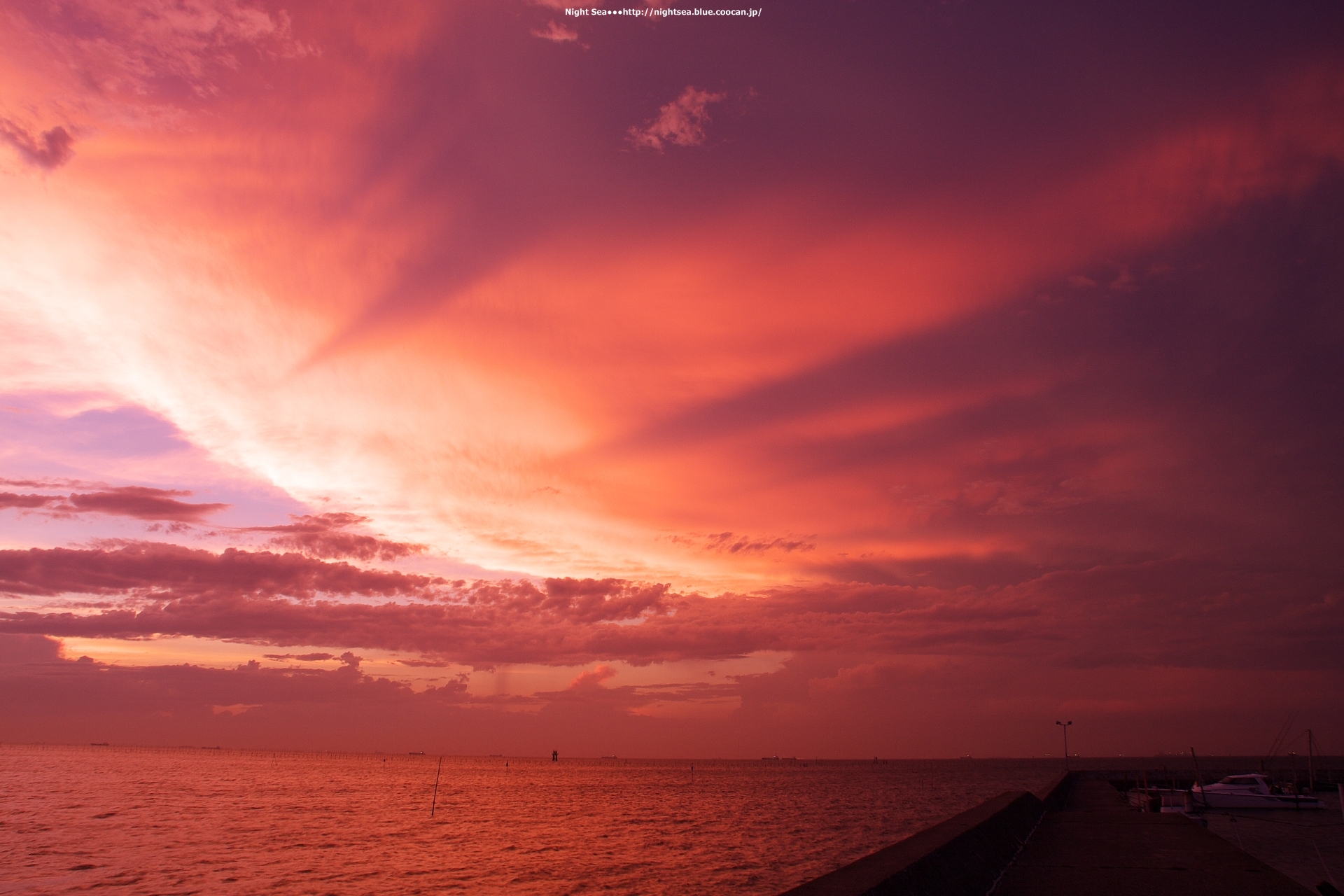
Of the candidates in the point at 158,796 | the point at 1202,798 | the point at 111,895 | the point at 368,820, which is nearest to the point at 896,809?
the point at 1202,798

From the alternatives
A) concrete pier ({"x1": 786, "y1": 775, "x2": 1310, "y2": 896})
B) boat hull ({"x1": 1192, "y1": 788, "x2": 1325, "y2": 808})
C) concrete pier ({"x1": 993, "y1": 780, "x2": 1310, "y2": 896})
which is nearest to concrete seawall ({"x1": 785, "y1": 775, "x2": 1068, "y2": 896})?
concrete pier ({"x1": 786, "y1": 775, "x2": 1310, "y2": 896})

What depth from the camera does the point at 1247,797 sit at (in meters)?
54.3

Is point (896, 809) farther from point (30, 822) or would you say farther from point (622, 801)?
point (30, 822)

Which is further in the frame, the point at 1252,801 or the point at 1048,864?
the point at 1252,801

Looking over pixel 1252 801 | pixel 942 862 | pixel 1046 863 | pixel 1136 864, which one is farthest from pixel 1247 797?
pixel 942 862

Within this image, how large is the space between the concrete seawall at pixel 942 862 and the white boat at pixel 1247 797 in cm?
3717

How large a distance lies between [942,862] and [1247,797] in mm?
52456

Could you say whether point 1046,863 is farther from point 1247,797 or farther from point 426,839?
point 1247,797

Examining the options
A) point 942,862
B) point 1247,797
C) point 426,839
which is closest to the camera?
point 942,862

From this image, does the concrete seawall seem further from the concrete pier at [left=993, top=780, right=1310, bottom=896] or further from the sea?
the sea

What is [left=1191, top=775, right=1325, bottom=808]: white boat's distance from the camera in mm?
52906

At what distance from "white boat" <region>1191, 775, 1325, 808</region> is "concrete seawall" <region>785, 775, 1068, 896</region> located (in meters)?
37.2

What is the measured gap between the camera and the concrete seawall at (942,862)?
13320mm

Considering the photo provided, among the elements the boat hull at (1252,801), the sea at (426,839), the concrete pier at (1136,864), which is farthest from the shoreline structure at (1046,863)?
the boat hull at (1252,801)
